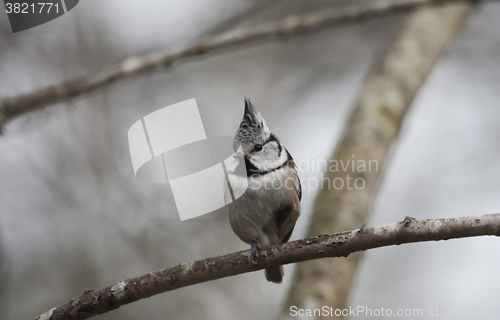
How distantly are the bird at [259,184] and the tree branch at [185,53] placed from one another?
73cm

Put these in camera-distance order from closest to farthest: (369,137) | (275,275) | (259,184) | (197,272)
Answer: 1. (197,272)
2. (259,184)
3. (275,275)
4. (369,137)

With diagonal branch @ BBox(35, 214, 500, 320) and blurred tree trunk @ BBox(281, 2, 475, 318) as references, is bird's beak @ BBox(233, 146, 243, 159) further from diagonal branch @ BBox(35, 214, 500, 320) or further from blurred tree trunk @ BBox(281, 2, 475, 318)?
blurred tree trunk @ BBox(281, 2, 475, 318)

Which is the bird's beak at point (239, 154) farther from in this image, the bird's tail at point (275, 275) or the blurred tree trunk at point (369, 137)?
the blurred tree trunk at point (369, 137)

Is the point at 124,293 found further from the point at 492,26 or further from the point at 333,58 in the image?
the point at 492,26

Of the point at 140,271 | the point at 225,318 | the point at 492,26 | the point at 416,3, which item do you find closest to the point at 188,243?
the point at 140,271

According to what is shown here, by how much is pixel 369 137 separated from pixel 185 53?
2.08m

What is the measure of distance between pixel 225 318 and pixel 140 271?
1.30 metres

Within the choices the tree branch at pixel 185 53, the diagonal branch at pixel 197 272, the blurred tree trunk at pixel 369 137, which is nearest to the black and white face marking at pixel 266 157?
the diagonal branch at pixel 197 272

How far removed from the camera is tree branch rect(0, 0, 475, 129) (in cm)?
226

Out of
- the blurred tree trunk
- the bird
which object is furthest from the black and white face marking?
the blurred tree trunk

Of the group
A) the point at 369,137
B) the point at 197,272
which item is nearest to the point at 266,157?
the point at 197,272

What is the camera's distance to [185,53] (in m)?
2.85

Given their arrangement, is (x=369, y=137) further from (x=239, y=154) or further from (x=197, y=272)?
(x=197, y=272)

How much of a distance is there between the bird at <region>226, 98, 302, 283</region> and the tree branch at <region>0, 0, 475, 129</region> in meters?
0.73
